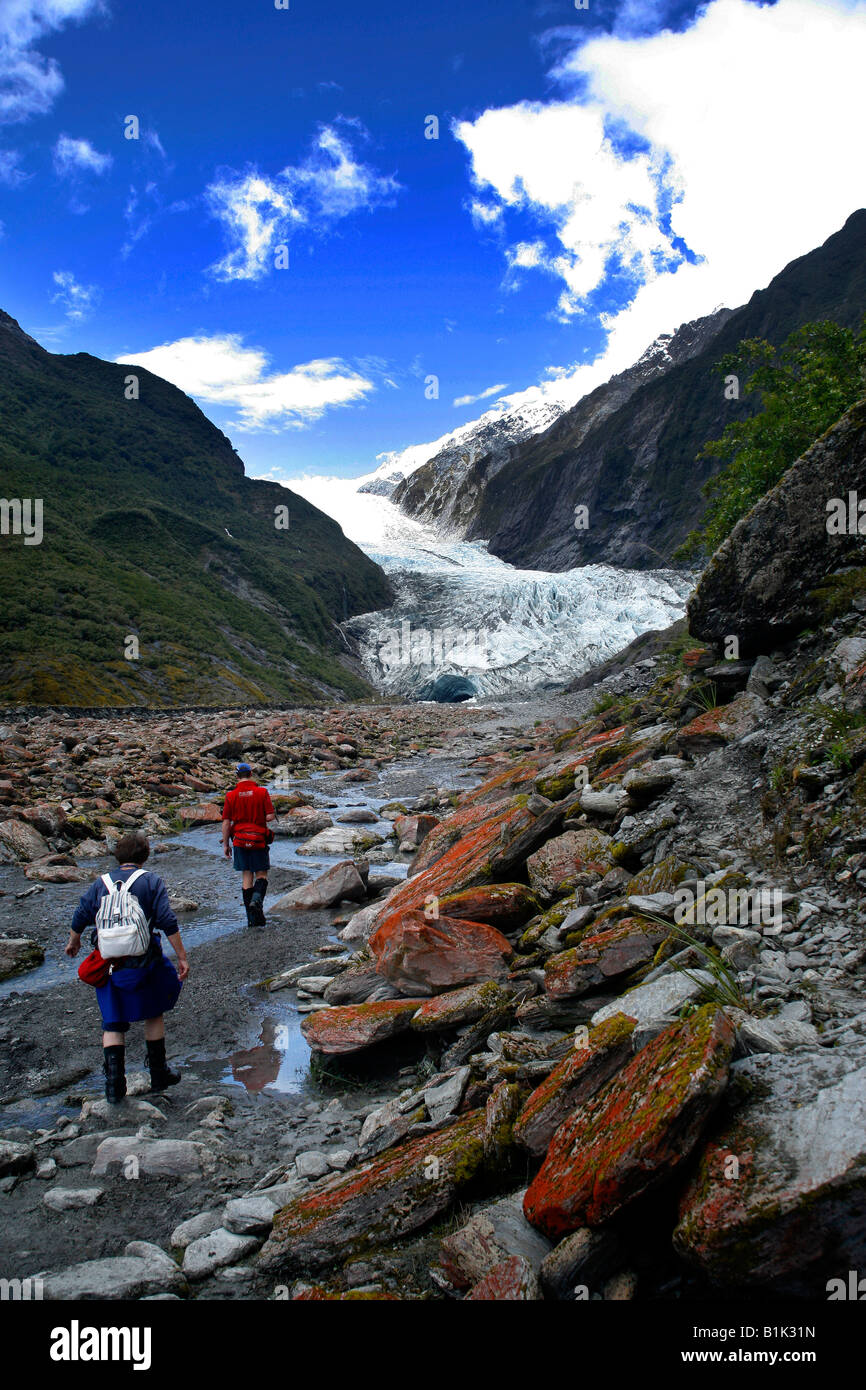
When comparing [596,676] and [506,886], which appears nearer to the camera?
[506,886]

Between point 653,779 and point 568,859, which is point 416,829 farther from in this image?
point 653,779

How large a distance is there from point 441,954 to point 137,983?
90.0 inches

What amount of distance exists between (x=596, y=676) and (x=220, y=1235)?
162 feet

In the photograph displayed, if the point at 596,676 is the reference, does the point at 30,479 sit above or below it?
above

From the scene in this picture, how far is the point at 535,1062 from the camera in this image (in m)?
3.88

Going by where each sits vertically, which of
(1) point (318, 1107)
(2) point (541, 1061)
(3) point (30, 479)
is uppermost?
(3) point (30, 479)

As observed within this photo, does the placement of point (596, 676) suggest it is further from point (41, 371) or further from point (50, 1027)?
point (41, 371)

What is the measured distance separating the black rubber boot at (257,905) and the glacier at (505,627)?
56619 mm

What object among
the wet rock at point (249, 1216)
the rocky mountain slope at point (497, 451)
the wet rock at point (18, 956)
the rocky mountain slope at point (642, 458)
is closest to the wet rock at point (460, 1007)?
the wet rock at point (249, 1216)

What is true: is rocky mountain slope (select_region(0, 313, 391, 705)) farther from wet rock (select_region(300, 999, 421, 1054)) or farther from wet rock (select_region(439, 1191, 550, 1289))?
wet rock (select_region(439, 1191, 550, 1289))

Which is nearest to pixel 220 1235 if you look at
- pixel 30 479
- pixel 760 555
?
pixel 760 555

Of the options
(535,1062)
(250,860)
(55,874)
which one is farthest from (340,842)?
(535,1062)

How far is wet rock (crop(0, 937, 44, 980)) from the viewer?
725 centimetres

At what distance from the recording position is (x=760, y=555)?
25.6 feet
